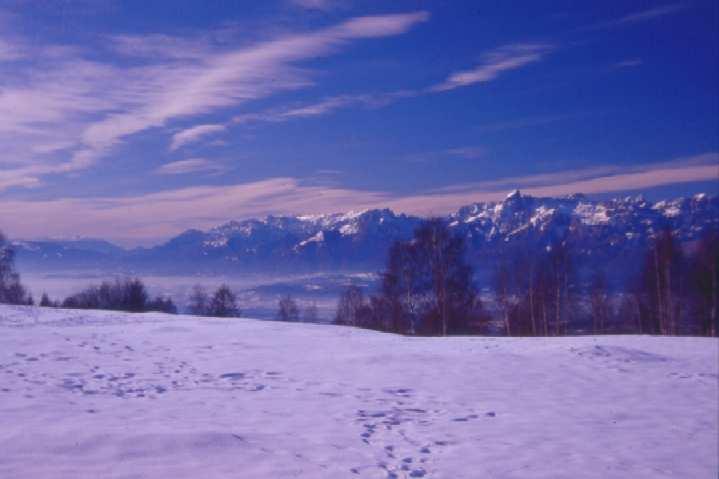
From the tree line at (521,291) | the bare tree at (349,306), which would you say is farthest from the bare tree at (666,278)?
the bare tree at (349,306)

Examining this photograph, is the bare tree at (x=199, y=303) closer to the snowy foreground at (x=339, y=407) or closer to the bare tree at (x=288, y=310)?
the bare tree at (x=288, y=310)

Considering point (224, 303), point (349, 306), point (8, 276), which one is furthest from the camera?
point (224, 303)

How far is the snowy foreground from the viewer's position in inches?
320

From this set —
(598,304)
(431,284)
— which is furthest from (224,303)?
(598,304)

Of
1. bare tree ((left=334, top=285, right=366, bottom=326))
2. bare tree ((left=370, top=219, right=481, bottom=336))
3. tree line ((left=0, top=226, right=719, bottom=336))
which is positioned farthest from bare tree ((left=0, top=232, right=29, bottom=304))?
bare tree ((left=370, top=219, right=481, bottom=336))

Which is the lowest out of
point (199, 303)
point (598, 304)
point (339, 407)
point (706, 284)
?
point (339, 407)

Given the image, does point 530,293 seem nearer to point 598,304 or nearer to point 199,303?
point 598,304

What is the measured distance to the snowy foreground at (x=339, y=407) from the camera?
8.13 meters

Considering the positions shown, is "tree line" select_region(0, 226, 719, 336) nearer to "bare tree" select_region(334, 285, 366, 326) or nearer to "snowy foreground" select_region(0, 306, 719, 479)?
"bare tree" select_region(334, 285, 366, 326)

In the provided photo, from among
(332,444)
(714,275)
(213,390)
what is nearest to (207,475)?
(332,444)

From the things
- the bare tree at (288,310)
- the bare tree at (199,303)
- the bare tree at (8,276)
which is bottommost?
the bare tree at (288,310)

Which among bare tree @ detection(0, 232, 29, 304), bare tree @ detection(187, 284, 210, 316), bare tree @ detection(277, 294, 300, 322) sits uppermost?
bare tree @ detection(0, 232, 29, 304)

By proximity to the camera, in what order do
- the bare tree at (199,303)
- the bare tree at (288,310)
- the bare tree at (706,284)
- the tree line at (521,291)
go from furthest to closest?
the bare tree at (288,310)
the bare tree at (199,303)
the tree line at (521,291)
the bare tree at (706,284)

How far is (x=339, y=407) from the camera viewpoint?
11.5m
